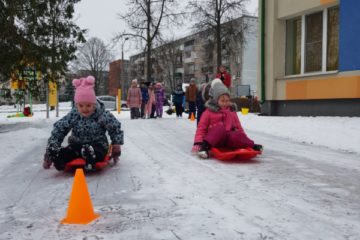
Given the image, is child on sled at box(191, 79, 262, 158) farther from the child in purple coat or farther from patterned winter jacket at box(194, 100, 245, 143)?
the child in purple coat

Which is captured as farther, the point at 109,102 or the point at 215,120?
the point at 109,102

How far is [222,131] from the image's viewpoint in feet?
20.4

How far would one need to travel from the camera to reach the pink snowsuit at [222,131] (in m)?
6.12

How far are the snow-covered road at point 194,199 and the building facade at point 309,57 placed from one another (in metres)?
5.31

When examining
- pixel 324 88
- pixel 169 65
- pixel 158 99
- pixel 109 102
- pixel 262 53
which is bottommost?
pixel 109 102

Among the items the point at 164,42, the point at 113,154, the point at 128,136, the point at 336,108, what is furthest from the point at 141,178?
the point at 164,42

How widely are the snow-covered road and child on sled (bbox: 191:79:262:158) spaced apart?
281mm

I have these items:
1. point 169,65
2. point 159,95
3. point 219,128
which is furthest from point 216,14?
point 169,65

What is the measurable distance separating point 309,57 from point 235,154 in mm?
8658

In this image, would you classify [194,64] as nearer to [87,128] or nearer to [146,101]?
[146,101]

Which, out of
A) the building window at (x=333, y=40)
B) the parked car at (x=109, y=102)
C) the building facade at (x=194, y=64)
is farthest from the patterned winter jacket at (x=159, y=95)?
the building facade at (x=194, y=64)

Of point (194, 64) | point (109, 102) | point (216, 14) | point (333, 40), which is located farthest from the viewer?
point (194, 64)

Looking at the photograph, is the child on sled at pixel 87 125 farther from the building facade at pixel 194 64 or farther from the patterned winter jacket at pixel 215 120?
the building facade at pixel 194 64

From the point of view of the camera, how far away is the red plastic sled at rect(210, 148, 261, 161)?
234 inches
